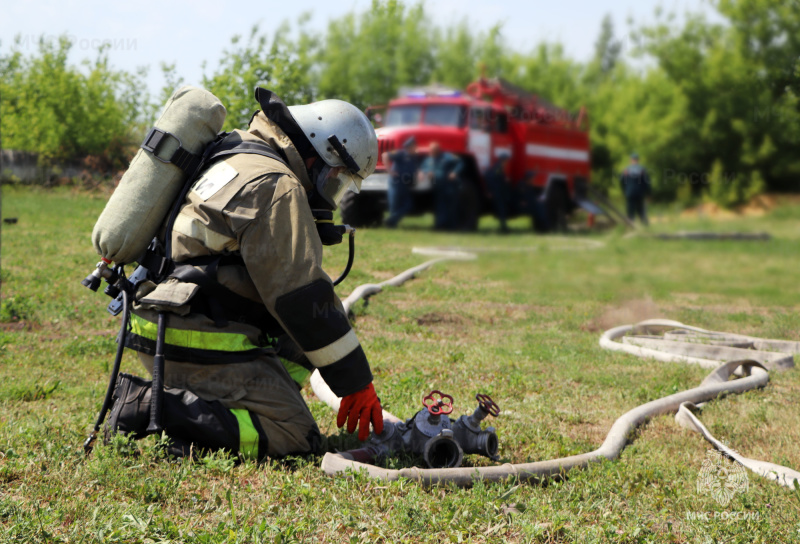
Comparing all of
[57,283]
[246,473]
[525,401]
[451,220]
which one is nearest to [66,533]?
[246,473]

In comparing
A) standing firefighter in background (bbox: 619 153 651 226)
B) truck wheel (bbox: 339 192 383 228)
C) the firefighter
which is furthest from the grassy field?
standing firefighter in background (bbox: 619 153 651 226)

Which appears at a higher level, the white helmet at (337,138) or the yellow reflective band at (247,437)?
the white helmet at (337,138)

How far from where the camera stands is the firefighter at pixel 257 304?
2986mm

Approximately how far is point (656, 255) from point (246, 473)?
10.7 meters

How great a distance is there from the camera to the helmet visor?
11.0 feet

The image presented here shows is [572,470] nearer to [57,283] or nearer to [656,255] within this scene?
[57,283]

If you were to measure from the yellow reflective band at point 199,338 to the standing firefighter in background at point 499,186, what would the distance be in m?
11.6

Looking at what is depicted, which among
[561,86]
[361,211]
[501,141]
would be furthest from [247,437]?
[561,86]

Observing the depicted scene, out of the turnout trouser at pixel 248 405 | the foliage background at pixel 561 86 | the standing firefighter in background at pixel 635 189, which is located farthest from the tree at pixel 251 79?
the standing firefighter in background at pixel 635 189

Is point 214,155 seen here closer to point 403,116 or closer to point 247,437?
point 247,437

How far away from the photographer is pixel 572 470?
3.08m

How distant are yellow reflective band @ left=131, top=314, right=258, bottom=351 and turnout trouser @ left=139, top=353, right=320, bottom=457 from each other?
86mm

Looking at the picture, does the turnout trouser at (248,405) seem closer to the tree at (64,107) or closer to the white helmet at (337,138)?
the white helmet at (337,138)

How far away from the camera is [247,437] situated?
10.3ft
